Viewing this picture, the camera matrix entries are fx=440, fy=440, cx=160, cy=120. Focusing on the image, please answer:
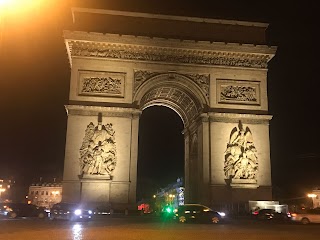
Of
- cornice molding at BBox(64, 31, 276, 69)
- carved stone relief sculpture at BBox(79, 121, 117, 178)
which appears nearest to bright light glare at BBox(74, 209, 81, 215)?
carved stone relief sculpture at BBox(79, 121, 117, 178)

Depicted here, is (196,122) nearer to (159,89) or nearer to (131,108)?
(159,89)

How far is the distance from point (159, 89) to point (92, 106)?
219 inches

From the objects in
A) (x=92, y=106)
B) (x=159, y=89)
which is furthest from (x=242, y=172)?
(x=92, y=106)

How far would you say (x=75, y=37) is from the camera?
29203mm

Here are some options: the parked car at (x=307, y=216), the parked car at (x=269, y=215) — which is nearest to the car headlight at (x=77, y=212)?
the parked car at (x=269, y=215)

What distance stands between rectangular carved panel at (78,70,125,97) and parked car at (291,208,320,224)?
1358 centimetres

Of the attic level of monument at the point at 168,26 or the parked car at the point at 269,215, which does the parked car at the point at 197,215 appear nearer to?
the parked car at the point at 269,215

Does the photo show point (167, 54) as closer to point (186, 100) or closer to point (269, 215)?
point (186, 100)

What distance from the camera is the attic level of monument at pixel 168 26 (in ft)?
99.3

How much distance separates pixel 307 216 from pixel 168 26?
15.6m

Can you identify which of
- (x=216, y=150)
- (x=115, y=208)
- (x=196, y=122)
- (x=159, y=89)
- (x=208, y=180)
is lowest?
(x=115, y=208)

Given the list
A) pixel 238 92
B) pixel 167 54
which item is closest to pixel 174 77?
pixel 167 54

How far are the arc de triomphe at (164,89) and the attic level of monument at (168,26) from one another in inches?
2.7

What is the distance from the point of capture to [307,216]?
26.8m
